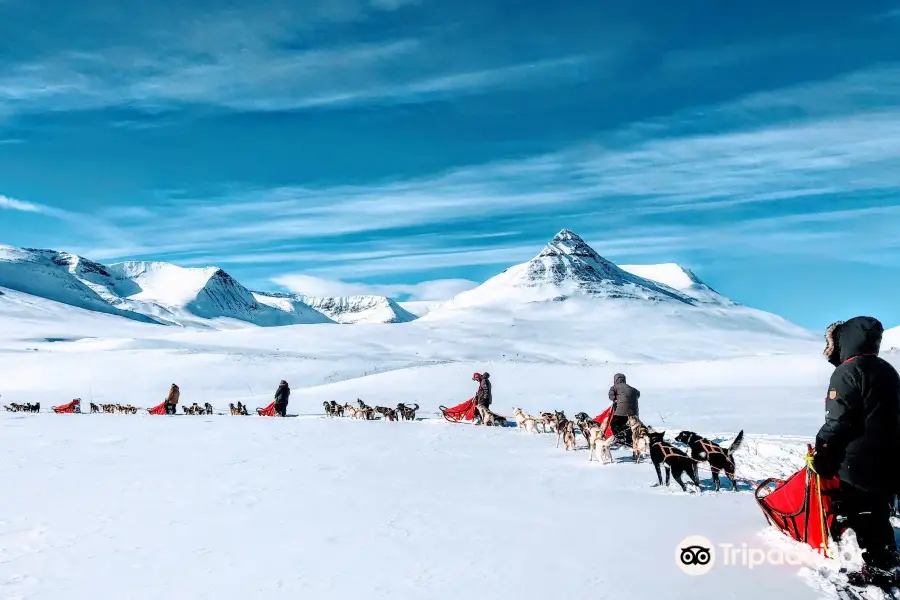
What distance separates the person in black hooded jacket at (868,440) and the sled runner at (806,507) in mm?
294

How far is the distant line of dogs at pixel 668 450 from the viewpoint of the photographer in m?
8.63

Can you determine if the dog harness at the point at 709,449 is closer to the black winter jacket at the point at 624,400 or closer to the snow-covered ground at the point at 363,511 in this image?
the snow-covered ground at the point at 363,511

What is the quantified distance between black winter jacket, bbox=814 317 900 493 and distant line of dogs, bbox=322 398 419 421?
15.8 m

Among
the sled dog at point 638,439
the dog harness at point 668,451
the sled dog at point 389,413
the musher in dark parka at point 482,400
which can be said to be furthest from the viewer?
the sled dog at point 389,413

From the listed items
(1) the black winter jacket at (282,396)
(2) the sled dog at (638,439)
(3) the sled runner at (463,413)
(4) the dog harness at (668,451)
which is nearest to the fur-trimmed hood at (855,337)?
(4) the dog harness at (668,451)

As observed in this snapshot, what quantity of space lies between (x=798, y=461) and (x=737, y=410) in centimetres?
1233

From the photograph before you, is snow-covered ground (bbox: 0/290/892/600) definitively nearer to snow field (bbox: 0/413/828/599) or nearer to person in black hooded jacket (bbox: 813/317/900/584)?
snow field (bbox: 0/413/828/599)

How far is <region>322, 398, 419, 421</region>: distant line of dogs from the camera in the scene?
20.4m

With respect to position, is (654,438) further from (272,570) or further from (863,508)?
(272,570)

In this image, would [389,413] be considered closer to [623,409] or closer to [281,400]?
[281,400]

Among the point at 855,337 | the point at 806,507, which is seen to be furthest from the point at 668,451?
the point at 855,337

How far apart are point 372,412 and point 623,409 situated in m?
10.9

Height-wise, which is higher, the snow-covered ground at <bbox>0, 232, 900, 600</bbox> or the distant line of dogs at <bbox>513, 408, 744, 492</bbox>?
the distant line of dogs at <bbox>513, 408, 744, 492</bbox>

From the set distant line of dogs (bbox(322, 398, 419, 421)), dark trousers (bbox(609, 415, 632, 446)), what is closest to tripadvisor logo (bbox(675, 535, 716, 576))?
dark trousers (bbox(609, 415, 632, 446))
